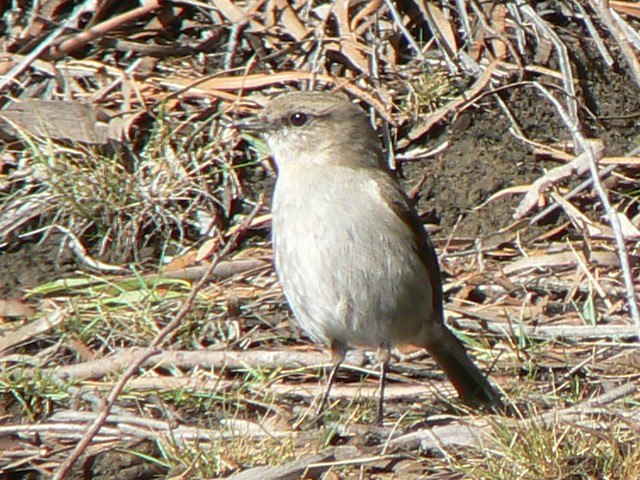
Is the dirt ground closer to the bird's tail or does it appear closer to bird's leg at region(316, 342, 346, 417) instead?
the bird's tail

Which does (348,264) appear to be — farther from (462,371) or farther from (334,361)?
(462,371)

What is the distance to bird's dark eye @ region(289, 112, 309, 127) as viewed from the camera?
6.02 meters

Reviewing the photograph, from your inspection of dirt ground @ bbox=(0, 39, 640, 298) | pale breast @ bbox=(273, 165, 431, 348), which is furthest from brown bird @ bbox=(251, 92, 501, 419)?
dirt ground @ bbox=(0, 39, 640, 298)

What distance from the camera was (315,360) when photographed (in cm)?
606

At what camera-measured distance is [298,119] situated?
19.8ft

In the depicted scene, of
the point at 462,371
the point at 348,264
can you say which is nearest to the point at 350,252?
the point at 348,264

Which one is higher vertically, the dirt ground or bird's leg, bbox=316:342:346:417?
the dirt ground

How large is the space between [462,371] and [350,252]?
76 centimetres

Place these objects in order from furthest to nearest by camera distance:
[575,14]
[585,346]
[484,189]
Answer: [575,14]
[484,189]
[585,346]

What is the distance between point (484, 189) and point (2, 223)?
265 cm

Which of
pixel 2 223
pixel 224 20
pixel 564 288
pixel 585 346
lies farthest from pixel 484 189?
pixel 2 223

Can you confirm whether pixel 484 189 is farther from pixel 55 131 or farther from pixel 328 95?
pixel 55 131

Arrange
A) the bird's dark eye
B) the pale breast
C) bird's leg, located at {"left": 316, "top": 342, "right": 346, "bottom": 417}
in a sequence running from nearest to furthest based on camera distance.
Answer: the pale breast
bird's leg, located at {"left": 316, "top": 342, "right": 346, "bottom": 417}
the bird's dark eye

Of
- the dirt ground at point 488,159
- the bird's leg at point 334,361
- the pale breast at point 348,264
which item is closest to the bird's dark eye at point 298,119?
the pale breast at point 348,264
